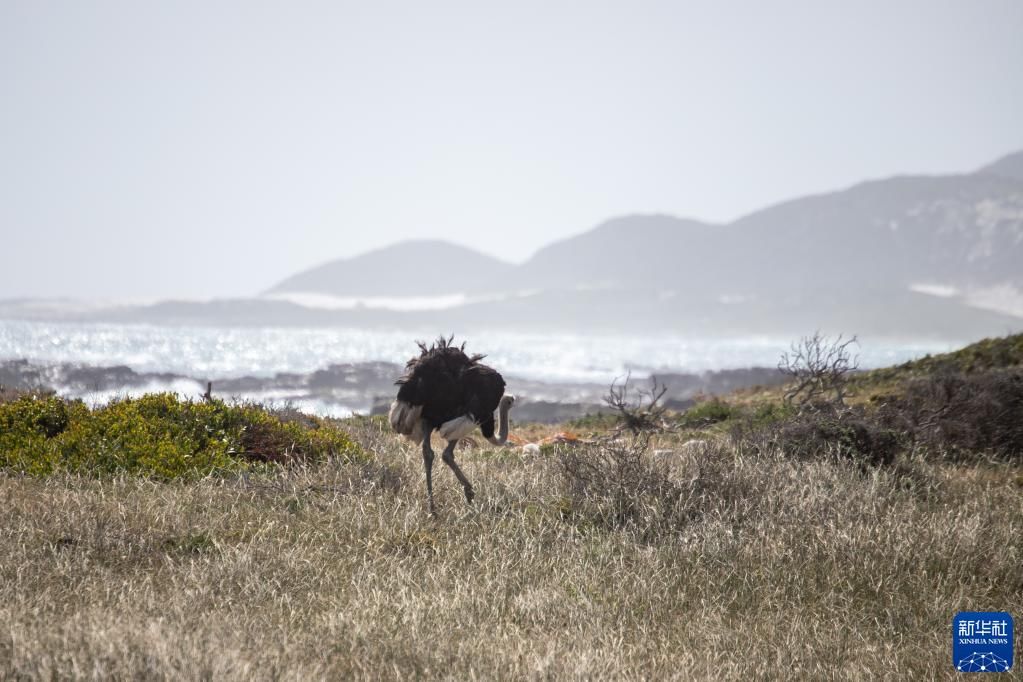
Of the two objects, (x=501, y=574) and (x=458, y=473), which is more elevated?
(x=458, y=473)

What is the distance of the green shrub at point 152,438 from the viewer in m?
10.2

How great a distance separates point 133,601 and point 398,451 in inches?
284

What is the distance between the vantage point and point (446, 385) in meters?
9.11

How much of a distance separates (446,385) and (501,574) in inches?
104

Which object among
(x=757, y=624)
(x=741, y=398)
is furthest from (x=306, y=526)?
(x=741, y=398)

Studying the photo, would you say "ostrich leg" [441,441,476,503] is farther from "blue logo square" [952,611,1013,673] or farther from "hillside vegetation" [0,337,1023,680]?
"blue logo square" [952,611,1013,673]

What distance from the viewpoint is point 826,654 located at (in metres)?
6.07

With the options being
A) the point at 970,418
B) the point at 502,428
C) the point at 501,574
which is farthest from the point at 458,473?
the point at 970,418

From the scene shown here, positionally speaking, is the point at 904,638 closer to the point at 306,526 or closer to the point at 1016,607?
the point at 1016,607

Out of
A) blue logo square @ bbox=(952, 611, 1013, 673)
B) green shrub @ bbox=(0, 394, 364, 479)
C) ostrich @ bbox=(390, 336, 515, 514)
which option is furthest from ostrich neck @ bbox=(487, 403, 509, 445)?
blue logo square @ bbox=(952, 611, 1013, 673)

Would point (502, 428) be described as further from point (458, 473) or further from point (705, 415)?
point (705, 415)

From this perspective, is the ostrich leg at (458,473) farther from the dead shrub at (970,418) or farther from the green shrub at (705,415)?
the green shrub at (705,415)

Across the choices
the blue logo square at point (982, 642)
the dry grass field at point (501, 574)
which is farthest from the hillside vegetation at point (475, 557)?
the blue logo square at point (982, 642)

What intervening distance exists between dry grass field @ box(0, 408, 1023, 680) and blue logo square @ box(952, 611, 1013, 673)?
0.12m
